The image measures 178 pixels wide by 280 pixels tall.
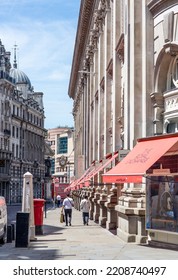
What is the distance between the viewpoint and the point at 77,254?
14891 millimetres

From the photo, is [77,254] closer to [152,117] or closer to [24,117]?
[152,117]

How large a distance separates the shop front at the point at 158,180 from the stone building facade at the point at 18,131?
254 ft

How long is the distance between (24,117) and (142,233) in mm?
98393

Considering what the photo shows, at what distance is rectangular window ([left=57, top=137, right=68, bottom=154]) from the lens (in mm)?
166750

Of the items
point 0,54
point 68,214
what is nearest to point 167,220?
point 68,214

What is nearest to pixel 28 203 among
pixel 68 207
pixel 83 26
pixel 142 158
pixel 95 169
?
pixel 142 158

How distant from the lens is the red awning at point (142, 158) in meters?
15.2

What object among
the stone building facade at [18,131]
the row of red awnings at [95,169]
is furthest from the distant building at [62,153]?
the row of red awnings at [95,169]

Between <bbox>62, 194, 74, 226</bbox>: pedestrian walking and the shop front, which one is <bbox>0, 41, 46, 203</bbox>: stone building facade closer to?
<bbox>62, 194, 74, 226</bbox>: pedestrian walking

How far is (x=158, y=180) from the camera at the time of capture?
1672 centimetres

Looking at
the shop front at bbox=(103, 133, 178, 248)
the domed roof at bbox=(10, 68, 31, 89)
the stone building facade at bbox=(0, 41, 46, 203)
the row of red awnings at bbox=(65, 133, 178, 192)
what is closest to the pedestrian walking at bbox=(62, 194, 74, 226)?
the row of red awnings at bbox=(65, 133, 178, 192)

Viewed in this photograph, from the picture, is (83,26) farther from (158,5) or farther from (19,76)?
(19,76)

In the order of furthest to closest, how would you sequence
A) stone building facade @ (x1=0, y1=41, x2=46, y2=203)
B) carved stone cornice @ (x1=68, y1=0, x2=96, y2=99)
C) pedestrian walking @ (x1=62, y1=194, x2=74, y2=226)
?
stone building facade @ (x1=0, y1=41, x2=46, y2=203) < carved stone cornice @ (x1=68, y1=0, x2=96, y2=99) < pedestrian walking @ (x1=62, y1=194, x2=74, y2=226)

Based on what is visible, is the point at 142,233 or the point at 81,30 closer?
the point at 142,233
